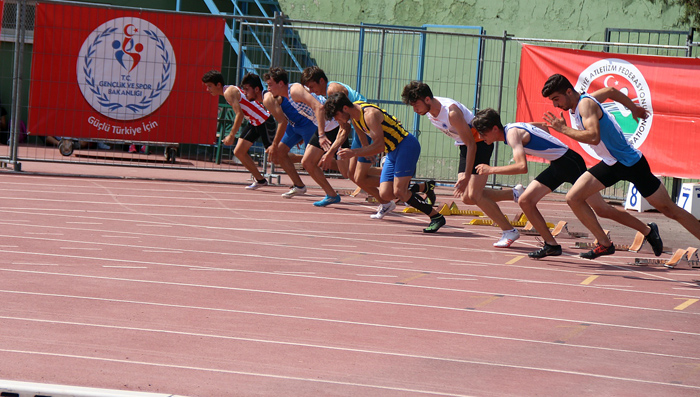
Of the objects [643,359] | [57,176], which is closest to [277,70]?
[57,176]

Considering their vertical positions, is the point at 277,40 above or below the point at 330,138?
above

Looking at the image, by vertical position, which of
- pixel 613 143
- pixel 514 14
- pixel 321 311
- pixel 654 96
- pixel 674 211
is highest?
pixel 514 14

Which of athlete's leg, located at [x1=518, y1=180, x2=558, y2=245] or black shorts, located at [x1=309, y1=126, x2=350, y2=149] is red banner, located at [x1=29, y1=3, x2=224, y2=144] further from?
athlete's leg, located at [x1=518, y1=180, x2=558, y2=245]

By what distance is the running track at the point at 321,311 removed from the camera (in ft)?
14.5

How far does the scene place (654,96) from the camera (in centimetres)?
1322

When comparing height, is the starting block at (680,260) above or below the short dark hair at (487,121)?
below

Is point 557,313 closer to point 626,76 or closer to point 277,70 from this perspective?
point 277,70

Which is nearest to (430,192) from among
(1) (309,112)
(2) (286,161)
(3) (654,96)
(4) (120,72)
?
(1) (309,112)

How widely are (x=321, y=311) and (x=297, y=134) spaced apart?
6.67 meters

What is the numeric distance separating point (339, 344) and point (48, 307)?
1899mm

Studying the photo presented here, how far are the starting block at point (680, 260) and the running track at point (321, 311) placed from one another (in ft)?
0.28

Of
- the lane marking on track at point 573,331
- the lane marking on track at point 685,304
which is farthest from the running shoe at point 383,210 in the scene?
the lane marking on track at point 573,331

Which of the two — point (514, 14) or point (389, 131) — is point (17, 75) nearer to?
point (389, 131)

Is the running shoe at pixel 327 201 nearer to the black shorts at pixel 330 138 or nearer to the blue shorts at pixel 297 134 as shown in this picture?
the black shorts at pixel 330 138
